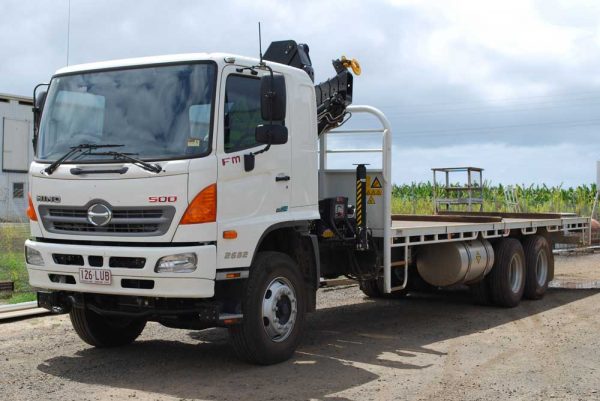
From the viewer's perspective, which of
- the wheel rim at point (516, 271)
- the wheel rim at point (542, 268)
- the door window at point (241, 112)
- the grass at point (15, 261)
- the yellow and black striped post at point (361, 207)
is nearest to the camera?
the door window at point (241, 112)

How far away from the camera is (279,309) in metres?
7.55

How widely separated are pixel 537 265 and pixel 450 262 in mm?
2795

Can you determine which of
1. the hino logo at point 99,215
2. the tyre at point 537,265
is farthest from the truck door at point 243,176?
the tyre at point 537,265

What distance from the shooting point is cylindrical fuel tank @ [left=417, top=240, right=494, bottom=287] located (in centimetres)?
1060

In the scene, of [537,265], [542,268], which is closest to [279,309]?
[537,265]

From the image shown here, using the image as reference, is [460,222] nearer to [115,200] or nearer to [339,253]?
[339,253]

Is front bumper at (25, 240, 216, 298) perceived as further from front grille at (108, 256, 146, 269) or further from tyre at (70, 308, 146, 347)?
tyre at (70, 308, 146, 347)

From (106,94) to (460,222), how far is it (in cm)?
611

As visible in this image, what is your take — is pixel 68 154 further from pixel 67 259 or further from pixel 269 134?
pixel 269 134

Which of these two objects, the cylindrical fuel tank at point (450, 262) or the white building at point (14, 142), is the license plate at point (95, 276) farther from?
the white building at point (14, 142)

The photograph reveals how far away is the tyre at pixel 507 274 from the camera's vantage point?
11594 mm

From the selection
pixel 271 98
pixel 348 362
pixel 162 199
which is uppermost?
pixel 271 98

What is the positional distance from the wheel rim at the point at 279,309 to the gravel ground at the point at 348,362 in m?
0.32

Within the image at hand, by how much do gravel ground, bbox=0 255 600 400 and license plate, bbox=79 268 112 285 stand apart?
861 millimetres
